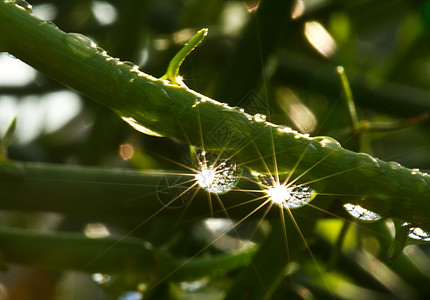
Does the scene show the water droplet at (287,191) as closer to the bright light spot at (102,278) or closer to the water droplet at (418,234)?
the water droplet at (418,234)

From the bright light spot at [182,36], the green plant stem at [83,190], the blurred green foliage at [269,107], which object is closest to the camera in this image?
the green plant stem at [83,190]

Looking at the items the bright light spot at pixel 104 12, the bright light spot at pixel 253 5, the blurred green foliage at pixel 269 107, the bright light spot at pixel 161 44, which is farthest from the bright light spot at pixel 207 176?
the bright light spot at pixel 104 12

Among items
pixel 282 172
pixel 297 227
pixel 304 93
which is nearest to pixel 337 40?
pixel 304 93

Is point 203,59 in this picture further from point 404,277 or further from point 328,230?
point 404,277

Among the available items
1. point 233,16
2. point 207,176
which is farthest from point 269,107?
point 233,16

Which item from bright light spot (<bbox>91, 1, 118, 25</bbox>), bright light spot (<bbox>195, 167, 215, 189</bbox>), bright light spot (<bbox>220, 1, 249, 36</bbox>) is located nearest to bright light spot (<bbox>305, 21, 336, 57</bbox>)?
bright light spot (<bbox>220, 1, 249, 36</bbox>)

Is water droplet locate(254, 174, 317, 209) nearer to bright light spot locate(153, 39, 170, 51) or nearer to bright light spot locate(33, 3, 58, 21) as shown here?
bright light spot locate(153, 39, 170, 51)
